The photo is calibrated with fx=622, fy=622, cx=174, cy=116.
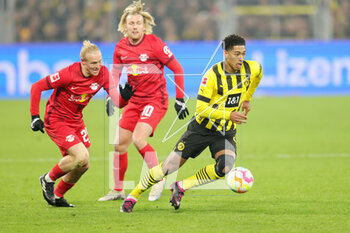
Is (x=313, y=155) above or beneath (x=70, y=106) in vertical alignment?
beneath

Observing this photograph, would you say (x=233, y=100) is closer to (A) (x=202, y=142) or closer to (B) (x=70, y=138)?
(A) (x=202, y=142)

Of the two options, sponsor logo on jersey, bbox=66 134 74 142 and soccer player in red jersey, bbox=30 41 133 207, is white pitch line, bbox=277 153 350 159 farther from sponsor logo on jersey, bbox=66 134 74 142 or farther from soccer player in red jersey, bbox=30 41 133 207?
sponsor logo on jersey, bbox=66 134 74 142

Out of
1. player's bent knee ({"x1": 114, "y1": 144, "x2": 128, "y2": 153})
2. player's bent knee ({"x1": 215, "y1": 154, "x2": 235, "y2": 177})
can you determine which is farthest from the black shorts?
player's bent knee ({"x1": 114, "y1": 144, "x2": 128, "y2": 153})

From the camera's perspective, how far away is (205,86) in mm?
6090

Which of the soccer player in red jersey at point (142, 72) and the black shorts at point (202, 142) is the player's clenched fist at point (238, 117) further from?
the soccer player in red jersey at point (142, 72)

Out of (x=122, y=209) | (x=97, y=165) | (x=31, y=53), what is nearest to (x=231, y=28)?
(x=31, y=53)

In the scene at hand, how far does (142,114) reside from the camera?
21.9 ft

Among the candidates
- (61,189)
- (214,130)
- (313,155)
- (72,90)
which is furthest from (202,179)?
(313,155)

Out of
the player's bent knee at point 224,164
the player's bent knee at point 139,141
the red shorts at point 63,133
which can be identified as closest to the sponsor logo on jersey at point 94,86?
the red shorts at point 63,133

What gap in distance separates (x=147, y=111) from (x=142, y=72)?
485 mm

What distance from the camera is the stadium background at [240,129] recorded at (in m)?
5.91

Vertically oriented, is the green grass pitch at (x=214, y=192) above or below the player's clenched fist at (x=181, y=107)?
below

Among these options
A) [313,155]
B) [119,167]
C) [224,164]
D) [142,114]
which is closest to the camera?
[224,164]

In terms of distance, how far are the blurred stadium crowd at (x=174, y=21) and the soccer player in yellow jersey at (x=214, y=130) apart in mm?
14011
